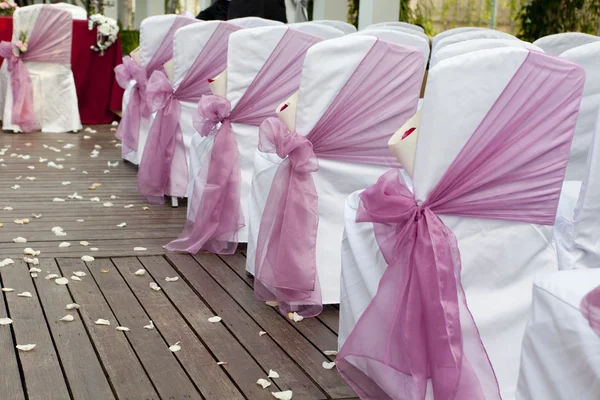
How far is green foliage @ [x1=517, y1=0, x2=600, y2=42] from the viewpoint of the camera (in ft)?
31.8

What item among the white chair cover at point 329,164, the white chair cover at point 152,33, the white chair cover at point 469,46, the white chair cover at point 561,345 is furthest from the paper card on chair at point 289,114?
the white chair cover at point 152,33

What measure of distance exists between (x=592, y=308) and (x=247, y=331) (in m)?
1.89

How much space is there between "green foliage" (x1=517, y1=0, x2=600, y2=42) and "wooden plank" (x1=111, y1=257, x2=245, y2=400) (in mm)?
7298

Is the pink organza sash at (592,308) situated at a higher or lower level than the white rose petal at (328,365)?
higher

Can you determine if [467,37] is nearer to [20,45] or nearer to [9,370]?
[9,370]

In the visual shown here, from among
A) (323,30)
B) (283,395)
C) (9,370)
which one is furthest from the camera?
(323,30)

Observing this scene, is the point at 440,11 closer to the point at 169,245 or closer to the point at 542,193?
the point at 169,245

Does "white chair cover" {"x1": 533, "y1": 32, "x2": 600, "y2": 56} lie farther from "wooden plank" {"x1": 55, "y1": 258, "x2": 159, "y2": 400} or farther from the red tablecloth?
the red tablecloth

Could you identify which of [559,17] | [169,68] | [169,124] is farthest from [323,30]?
[559,17]

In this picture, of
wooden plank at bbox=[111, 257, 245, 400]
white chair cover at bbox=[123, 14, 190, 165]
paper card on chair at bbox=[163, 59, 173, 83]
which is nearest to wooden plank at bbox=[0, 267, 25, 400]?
wooden plank at bbox=[111, 257, 245, 400]

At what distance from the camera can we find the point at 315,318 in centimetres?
328

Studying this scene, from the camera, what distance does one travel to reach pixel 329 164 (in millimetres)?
3244

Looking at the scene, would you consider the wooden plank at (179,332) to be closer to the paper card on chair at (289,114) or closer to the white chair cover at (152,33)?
the paper card on chair at (289,114)

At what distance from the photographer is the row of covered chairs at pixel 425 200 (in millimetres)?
2211
